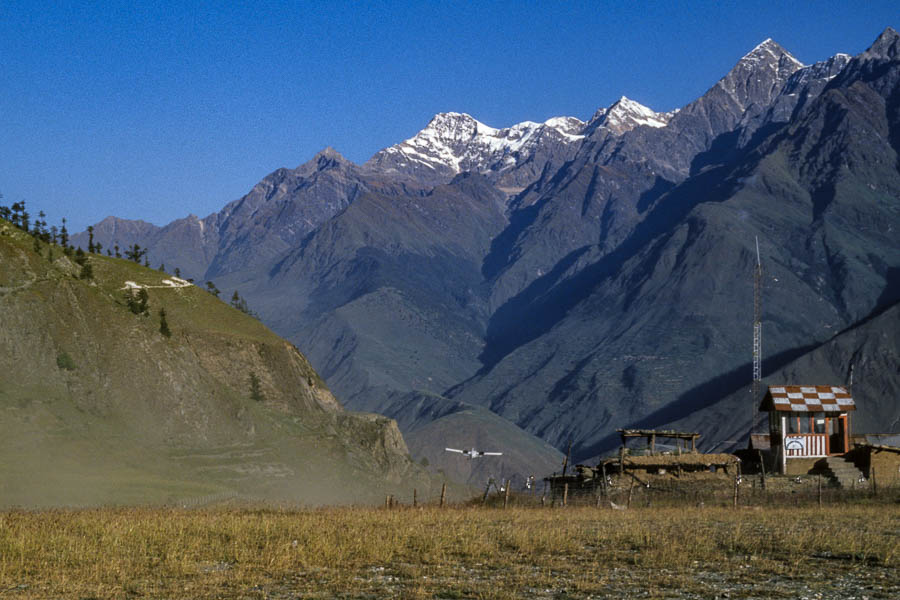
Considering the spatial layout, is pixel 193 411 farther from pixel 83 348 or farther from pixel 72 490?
pixel 72 490

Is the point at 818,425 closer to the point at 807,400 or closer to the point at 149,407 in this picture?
the point at 807,400

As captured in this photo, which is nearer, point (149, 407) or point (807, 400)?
point (807, 400)

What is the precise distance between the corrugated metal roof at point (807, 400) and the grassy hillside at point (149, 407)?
3752cm

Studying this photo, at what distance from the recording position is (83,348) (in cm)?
9388

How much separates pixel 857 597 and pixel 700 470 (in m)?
42.0

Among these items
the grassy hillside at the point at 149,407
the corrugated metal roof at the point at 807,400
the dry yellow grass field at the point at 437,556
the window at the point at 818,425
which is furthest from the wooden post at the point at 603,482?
the grassy hillside at the point at 149,407

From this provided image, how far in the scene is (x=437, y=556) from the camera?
98.8 ft

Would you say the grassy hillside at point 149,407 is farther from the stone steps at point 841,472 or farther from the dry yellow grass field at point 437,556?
the stone steps at point 841,472

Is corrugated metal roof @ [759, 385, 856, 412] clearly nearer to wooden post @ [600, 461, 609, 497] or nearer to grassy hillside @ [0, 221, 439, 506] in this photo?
wooden post @ [600, 461, 609, 497]

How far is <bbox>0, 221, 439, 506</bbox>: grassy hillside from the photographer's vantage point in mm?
81000

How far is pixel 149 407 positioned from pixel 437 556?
228 ft

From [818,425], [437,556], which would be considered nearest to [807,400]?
[818,425]

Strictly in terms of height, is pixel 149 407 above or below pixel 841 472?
above

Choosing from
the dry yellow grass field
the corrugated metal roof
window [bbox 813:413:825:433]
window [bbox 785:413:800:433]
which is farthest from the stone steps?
the dry yellow grass field
